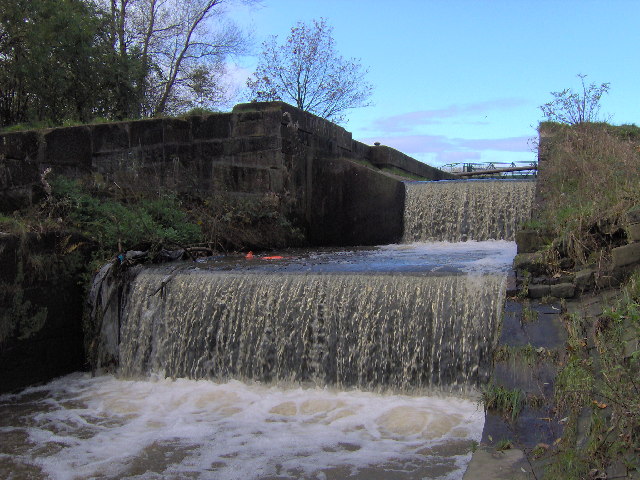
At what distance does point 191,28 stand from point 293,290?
59.0 feet

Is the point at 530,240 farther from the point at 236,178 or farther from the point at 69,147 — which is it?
the point at 69,147

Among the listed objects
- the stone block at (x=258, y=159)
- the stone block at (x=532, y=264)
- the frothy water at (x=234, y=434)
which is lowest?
the frothy water at (x=234, y=434)

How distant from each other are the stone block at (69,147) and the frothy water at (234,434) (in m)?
4.38

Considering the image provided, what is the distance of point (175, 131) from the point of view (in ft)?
34.3

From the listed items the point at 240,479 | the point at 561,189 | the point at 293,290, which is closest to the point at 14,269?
the point at 293,290

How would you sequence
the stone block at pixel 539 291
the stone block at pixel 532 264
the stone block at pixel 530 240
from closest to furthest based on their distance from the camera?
1. the stone block at pixel 539 291
2. the stone block at pixel 532 264
3. the stone block at pixel 530 240

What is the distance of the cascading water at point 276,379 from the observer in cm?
451

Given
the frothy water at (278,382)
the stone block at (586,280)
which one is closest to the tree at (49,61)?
the frothy water at (278,382)

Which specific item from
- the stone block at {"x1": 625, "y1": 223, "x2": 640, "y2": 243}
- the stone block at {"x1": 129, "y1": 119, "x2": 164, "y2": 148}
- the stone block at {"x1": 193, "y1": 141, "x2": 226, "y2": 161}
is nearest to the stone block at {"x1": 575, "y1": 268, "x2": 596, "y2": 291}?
the stone block at {"x1": 625, "y1": 223, "x2": 640, "y2": 243}

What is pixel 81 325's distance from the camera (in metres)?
7.58

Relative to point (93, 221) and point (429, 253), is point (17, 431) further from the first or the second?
point (429, 253)

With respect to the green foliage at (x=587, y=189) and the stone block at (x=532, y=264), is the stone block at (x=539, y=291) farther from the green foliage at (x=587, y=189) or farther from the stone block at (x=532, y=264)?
the green foliage at (x=587, y=189)

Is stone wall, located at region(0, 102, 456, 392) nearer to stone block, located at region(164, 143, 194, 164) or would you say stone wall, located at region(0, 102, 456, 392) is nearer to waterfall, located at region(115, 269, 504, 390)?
stone block, located at region(164, 143, 194, 164)

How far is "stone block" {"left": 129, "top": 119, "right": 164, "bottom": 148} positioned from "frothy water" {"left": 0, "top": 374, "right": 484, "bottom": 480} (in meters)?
5.22
